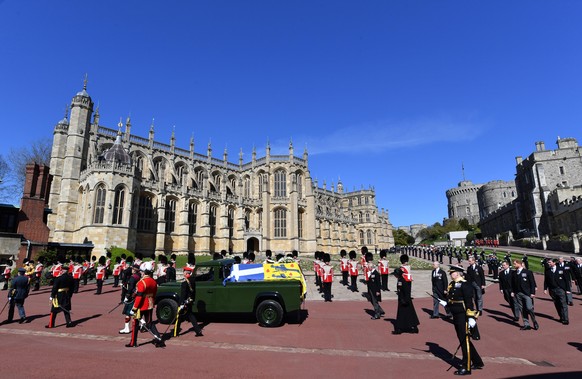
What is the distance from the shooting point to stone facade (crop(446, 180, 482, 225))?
10906cm

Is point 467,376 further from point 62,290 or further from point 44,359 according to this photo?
point 62,290

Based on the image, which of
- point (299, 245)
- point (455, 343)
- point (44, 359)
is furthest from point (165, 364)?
point (299, 245)

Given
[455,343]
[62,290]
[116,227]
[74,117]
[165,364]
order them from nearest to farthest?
1. [165,364]
2. [455,343]
3. [62,290]
4. [116,227]
5. [74,117]

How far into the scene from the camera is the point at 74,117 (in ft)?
118

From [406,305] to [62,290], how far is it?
10188mm

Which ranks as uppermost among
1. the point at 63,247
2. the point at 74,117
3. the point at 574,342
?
the point at 74,117

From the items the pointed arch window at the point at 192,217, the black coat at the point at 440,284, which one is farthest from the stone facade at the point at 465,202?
the black coat at the point at 440,284

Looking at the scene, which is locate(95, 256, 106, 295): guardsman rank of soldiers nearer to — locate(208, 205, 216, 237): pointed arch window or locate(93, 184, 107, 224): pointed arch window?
locate(93, 184, 107, 224): pointed arch window

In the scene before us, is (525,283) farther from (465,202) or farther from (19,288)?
(465,202)

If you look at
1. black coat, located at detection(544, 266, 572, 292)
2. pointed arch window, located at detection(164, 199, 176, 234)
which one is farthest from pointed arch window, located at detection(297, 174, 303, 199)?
black coat, located at detection(544, 266, 572, 292)

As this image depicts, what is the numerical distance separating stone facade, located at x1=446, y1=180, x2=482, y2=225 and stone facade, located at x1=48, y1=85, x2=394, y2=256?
65542mm

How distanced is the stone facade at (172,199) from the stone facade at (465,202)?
6554cm

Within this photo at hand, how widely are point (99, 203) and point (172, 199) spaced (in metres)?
9.93

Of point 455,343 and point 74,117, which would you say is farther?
point 74,117
